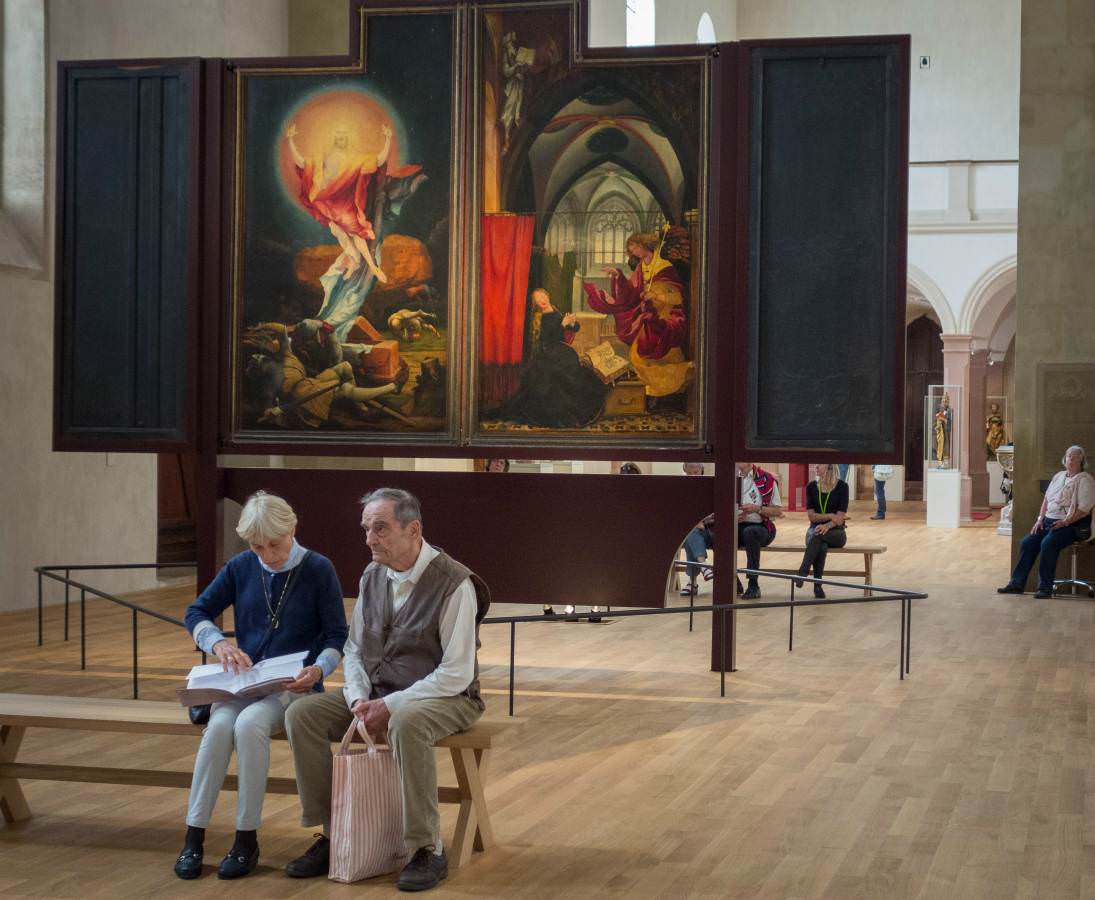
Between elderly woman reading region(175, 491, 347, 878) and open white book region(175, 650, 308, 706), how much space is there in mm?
41

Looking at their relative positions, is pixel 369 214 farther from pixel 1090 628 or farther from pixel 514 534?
pixel 1090 628

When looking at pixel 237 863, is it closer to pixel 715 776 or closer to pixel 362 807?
pixel 362 807

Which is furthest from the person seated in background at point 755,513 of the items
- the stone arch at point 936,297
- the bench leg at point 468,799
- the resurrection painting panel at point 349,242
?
the stone arch at point 936,297

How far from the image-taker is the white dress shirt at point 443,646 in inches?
231

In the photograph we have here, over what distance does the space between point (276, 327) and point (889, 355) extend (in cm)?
449

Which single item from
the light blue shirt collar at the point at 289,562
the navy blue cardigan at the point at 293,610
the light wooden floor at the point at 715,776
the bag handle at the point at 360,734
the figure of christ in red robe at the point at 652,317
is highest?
the figure of christ in red robe at the point at 652,317

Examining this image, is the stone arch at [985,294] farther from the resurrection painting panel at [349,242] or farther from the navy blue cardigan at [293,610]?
the navy blue cardigan at [293,610]

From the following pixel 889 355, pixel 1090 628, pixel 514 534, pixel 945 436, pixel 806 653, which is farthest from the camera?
pixel 945 436

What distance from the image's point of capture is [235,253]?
37.8 ft

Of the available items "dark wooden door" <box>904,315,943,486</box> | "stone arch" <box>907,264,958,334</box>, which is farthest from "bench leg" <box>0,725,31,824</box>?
"dark wooden door" <box>904,315,943,486</box>

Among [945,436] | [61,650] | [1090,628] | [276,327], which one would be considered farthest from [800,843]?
[945,436]

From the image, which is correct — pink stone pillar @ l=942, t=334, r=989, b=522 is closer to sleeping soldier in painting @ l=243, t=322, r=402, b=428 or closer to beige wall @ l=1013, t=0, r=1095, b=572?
beige wall @ l=1013, t=0, r=1095, b=572

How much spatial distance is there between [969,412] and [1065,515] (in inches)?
568

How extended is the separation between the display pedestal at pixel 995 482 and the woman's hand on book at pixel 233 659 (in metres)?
28.9
